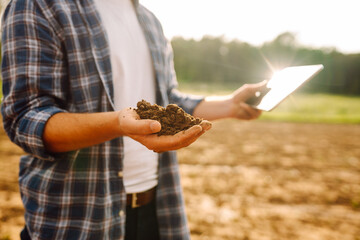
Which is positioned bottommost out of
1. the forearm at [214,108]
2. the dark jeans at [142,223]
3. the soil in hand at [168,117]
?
the dark jeans at [142,223]

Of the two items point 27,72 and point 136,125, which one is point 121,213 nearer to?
point 136,125

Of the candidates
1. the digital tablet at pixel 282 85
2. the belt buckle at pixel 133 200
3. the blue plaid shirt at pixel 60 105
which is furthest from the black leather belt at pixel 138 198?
the digital tablet at pixel 282 85

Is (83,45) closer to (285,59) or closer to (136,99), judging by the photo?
(136,99)

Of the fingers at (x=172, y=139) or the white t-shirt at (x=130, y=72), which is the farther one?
the white t-shirt at (x=130, y=72)

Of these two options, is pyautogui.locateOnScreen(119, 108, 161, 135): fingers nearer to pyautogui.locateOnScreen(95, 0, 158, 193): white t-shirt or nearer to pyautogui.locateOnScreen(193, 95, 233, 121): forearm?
pyautogui.locateOnScreen(95, 0, 158, 193): white t-shirt

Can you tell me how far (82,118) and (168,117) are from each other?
389mm

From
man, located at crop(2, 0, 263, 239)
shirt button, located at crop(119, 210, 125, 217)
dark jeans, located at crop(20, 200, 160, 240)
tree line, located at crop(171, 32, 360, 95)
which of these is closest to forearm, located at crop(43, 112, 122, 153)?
man, located at crop(2, 0, 263, 239)

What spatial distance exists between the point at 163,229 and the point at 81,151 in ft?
2.67

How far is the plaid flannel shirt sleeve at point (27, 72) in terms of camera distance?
124 centimetres

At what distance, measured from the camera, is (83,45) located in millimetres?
1390

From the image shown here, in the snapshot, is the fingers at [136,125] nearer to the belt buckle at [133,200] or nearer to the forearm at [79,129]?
the forearm at [79,129]

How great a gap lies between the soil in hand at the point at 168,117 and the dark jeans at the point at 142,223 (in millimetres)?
738

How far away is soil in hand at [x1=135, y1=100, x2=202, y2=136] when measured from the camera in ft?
3.79

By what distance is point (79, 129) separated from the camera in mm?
1191
